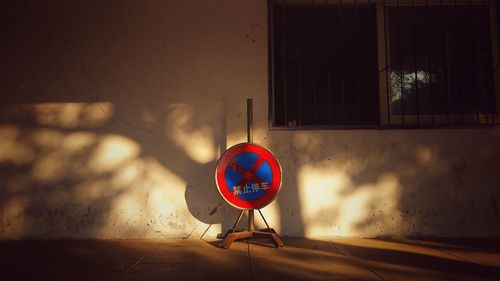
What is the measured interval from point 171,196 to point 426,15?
3199 mm

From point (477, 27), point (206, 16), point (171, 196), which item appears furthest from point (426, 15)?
point (171, 196)

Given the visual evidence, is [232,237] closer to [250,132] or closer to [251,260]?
[251,260]

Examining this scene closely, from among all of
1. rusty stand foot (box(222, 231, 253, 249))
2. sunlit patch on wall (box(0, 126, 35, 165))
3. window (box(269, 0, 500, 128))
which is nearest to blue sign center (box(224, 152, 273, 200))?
rusty stand foot (box(222, 231, 253, 249))

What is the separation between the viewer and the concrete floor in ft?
7.00

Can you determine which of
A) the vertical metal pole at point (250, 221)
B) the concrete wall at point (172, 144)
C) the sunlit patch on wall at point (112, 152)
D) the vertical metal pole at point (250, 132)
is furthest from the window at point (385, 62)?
the sunlit patch on wall at point (112, 152)

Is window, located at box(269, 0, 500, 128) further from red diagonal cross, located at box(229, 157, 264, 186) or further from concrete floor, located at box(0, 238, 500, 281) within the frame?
concrete floor, located at box(0, 238, 500, 281)

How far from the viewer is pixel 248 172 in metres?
2.86

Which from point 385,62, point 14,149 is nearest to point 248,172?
point 385,62

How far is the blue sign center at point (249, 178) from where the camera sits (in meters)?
2.86

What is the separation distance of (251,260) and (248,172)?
700mm

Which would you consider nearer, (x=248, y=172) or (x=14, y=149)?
(x=248, y=172)

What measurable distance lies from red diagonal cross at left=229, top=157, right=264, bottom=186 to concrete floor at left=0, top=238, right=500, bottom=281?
0.54m

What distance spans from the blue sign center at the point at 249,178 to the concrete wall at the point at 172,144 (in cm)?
46

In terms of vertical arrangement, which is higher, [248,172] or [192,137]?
[192,137]
